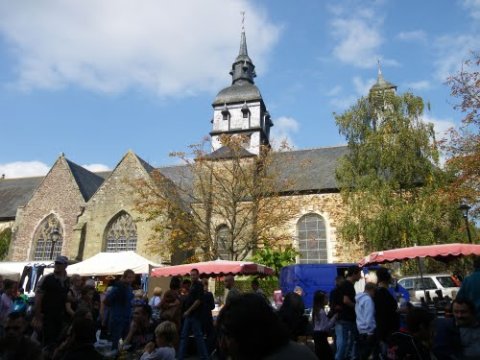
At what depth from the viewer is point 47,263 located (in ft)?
50.4

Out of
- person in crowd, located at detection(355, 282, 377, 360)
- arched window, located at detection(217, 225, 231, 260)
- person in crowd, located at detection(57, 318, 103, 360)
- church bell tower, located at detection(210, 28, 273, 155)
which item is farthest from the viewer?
church bell tower, located at detection(210, 28, 273, 155)

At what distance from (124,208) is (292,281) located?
42.6ft

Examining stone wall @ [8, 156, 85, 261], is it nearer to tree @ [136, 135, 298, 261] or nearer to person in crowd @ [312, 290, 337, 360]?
tree @ [136, 135, 298, 261]

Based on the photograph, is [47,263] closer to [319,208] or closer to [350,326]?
[350,326]

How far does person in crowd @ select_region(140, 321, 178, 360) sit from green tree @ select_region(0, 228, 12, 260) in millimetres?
28874

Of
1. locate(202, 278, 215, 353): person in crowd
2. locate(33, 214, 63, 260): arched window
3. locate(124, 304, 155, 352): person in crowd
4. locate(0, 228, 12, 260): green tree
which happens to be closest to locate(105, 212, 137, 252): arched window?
locate(33, 214, 63, 260): arched window

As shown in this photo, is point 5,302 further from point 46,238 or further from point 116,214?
point 46,238

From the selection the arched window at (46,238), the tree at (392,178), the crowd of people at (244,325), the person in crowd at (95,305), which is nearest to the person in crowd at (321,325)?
the crowd of people at (244,325)

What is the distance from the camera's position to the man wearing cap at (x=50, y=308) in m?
5.65

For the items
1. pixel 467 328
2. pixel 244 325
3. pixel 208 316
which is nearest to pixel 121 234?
pixel 208 316

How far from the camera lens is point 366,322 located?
6043mm

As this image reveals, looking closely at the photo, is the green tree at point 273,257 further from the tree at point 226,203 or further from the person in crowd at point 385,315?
the person in crowd at point 385,315

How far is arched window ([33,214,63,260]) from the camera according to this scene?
1017 inches

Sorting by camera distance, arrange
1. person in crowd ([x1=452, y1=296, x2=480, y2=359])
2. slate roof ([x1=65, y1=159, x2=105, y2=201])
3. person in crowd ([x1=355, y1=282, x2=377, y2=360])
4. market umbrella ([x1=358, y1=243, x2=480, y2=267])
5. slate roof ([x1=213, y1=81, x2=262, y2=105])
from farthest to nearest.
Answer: slate roof ([x1=213, y1=81, x2=262, y2=105]), slate roof ([x1=65, y1=159, x2=105, y2=201]), market umbrella ([x1=358, y1=243, x2=480, y2=267]), person in crowd ([x1=355, y1=282, x2=377, y2=360]), person in crowd ([x1=452, y1=296, x2=480, y2=359])
